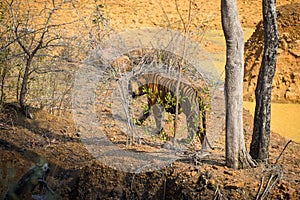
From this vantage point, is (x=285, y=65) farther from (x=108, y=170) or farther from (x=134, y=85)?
(x=108, y=170)

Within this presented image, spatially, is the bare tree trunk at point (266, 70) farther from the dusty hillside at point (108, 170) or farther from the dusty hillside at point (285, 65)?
the dusty hillside at point (285, 65)

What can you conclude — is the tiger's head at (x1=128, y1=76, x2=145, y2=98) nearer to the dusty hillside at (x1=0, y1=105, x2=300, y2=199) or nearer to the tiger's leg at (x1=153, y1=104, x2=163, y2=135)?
the tiger's leg at (x1=153, y1=104, x2=163, y2=135)

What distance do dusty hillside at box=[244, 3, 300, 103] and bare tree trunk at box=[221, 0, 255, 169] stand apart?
506cm

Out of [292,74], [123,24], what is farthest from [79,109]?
[123,24]

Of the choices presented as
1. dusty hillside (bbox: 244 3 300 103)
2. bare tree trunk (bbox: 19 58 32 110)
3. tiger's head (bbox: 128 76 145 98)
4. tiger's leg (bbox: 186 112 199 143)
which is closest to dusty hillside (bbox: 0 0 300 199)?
bare tree trunk (bbox: 19 58 32 110)

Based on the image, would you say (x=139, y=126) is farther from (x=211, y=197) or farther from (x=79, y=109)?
(x=211, y=197)

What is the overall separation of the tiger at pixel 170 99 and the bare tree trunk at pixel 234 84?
101cm

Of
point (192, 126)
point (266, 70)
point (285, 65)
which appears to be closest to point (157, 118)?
point (192, 126)

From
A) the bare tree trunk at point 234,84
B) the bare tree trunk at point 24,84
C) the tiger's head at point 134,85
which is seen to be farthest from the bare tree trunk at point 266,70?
the bare tree trunk at point 24,84

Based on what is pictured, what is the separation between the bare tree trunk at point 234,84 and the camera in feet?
16.2

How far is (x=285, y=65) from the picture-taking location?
33.7 ft

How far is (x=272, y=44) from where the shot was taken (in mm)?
5281

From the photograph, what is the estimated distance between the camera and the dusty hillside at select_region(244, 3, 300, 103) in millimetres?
10117

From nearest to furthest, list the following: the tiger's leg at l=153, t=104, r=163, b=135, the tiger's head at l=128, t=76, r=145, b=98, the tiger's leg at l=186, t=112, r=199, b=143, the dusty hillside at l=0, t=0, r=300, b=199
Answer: the dusty hillside at l=0, t=0, r=300, b=199 → the tiger's leg at l=186, t=112, r=199, b=143 → the tiger's head at l=128, t=76, r=145, b=98 → the tiger's leg at l=153, t=104, r=163, b=135
